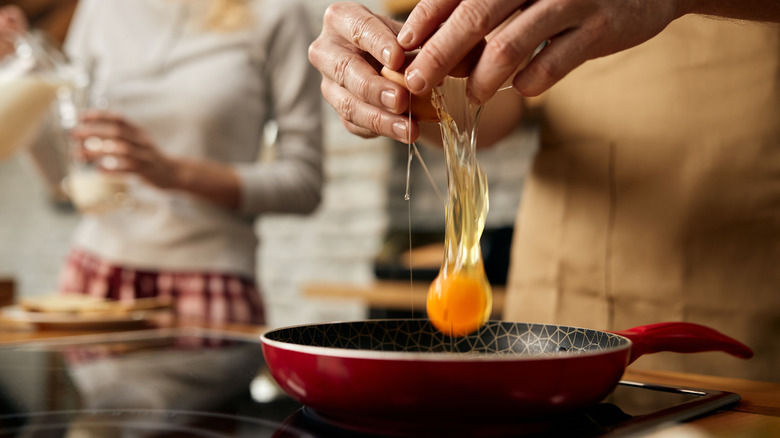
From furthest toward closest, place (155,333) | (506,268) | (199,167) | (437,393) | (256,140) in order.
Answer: (506,268), (256,140), (199,167), (155,333), (437,393)

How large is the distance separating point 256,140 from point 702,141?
36.1 inches

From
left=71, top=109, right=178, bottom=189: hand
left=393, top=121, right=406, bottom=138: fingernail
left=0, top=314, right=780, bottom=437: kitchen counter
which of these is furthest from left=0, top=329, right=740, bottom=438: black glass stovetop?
left=71, top=109, right=178, bottom=189: hand

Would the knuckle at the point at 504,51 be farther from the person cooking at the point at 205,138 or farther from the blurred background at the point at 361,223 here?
the blurred background at the point at 361,223

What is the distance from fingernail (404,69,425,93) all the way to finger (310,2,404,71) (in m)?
0.04

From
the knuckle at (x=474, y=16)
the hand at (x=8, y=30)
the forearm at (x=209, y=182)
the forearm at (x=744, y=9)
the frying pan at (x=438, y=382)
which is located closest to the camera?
the frying pan at (x=438, y=382)

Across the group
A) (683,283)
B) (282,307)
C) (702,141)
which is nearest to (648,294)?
(683,283)

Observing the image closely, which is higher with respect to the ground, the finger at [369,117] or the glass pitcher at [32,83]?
the glass pitcher at [32,83]

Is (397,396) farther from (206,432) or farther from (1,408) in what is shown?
(1,408)

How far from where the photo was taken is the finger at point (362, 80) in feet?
1.75

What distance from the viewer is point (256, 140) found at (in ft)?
4.71

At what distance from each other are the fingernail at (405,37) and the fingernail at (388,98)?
41 mm

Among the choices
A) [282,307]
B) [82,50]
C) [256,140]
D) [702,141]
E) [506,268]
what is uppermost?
[82,50]

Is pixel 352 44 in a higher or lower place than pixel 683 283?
Result: higher

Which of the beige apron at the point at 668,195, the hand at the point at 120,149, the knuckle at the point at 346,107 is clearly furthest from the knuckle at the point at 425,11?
the hand at the point at 120,149
